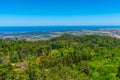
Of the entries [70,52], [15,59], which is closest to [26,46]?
[15,59]

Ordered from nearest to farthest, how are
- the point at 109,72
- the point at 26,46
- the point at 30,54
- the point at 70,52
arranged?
the point at 109,72
the point at 70,52
the point at 30,54
the point at 26,46

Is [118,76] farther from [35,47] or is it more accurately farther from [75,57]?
[35,47]

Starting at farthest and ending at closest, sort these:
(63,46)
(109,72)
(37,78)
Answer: (63,46) < (109,72) < (37,78)

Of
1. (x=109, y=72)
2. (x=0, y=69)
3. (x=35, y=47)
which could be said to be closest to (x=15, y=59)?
(x=35, y=47)

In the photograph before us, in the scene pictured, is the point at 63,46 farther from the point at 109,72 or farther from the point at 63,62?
the point at 109,72

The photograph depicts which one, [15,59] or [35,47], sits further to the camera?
[35,47]

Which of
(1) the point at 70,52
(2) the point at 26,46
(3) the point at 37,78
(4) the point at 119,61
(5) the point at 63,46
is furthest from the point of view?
(5) the point at 63,46
